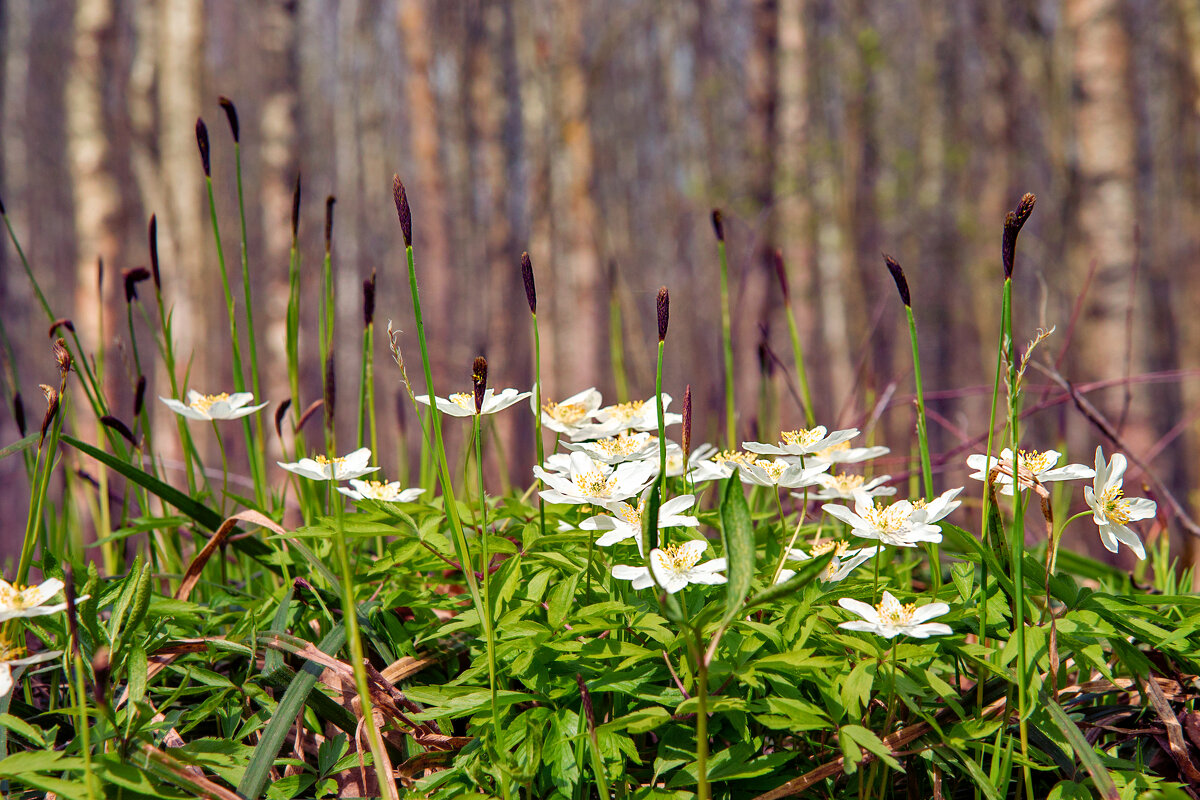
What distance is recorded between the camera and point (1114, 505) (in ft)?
2.84

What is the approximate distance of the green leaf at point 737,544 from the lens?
25.0 inches

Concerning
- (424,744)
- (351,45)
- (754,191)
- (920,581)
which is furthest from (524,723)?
(351,45)

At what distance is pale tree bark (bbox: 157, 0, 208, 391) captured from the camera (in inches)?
300

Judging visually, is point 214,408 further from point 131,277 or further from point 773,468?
point 773,468

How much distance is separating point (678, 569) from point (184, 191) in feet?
32.3

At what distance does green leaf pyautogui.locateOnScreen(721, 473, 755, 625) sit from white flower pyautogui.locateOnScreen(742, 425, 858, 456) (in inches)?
9.4

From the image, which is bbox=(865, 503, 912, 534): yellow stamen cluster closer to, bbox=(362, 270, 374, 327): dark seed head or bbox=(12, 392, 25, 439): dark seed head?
bbox=(362, 270, 374, 327): dark seed head

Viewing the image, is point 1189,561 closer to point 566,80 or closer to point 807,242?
point 807,242

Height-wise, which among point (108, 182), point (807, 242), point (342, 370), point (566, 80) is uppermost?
point (566, 80)

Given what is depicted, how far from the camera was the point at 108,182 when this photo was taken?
17.5 ft

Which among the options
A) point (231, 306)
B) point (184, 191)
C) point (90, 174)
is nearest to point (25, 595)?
point (231, 306)

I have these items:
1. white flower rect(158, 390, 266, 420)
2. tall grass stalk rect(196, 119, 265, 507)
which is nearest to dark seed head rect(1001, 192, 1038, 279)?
white flower rect(158, 390, 266, 420)

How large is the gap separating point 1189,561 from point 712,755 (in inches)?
39.5

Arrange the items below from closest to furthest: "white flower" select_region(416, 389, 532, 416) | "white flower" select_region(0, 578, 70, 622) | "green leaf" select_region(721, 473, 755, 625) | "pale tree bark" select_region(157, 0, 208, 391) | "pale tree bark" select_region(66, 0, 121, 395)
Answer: "green leaf" select_region(721, 473, 755, 625) → "white flower" select_region(0, 578, 70, 622) → "white flower" select_region(416, 389, 532, 416) → "pale tree bark" select_region(66, 0, 121, 395) → "pale tree bark" select_region(157, 0, 208, 391)
